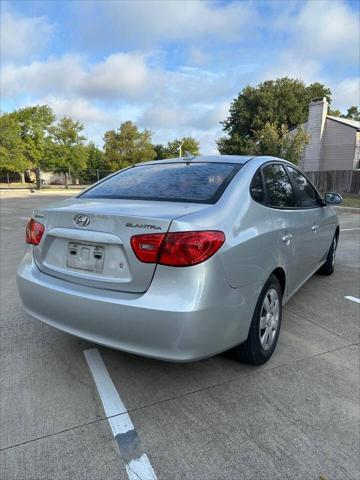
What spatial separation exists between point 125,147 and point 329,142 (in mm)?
27768

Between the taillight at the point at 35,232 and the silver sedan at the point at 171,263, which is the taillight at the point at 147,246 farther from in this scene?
the taillight at the point at 35,232

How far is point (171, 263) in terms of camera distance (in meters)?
2.09

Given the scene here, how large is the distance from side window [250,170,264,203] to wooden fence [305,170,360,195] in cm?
2271

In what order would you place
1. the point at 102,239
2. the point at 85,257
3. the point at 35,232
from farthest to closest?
the point at 35,232, the point at 85,257, the point at 102,239

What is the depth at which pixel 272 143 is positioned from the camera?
2522cm

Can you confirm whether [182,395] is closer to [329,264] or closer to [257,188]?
[257,188]

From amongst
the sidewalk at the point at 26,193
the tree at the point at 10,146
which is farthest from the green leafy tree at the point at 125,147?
the sidewalk at the point at 26,193

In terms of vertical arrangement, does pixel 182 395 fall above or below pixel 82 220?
below

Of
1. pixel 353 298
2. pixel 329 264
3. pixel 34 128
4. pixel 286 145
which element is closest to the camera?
pixel 353 298

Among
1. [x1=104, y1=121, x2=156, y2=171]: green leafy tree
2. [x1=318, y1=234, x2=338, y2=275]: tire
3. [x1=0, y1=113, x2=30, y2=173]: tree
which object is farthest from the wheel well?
[x1=104, y1=121, x2=156, y2=171]: green leafy tree

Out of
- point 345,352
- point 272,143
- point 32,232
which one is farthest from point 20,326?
point 272,143

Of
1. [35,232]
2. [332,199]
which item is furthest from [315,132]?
[35,232]

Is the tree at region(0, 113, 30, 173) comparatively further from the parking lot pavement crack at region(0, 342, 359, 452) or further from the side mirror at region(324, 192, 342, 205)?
the parking lot pavement crack at region(0, 342, 359, 452)

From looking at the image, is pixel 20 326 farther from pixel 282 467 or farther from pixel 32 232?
pixel 282 467
